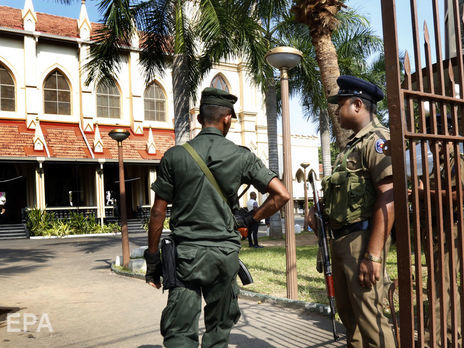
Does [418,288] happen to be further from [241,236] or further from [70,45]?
[70,45]

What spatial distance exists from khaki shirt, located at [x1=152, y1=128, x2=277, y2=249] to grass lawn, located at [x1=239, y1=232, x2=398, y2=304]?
325 centimetres

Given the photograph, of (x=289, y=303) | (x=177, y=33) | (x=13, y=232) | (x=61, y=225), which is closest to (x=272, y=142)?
(x=177, y=33)

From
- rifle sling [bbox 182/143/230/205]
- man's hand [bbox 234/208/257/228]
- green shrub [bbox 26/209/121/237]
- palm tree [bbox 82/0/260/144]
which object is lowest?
green shrub [bbox 26/209/121/237]

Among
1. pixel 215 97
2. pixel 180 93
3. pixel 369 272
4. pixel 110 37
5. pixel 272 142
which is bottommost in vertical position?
pixel 369 272

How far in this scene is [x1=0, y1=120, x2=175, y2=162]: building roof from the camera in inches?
759

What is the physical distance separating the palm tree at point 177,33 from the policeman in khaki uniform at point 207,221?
Result: 6938 mm

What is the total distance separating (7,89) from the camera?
67.7 feet

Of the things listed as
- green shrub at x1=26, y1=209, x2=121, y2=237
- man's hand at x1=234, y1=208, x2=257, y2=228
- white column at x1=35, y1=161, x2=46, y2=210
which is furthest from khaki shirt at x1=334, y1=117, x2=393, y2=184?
white column at x1=35, y1=161, x2=46, y2=210

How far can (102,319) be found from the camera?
5.15 metres

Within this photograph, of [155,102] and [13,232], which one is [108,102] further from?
[13,232]

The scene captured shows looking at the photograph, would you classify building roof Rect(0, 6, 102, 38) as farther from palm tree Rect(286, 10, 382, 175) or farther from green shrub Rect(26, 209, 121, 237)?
palm tree Rect(286, 10, 382, 175)

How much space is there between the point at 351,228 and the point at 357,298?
408 mm

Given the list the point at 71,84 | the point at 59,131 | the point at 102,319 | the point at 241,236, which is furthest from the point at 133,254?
the point at 71,84

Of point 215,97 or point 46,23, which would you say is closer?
point 215,97
